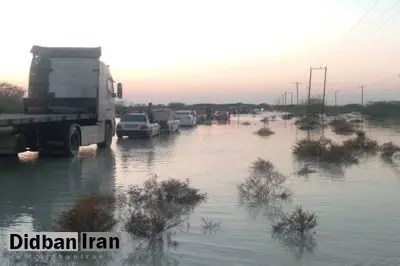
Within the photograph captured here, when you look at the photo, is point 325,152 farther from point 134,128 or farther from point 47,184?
point 134,128

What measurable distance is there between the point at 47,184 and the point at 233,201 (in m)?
5.06

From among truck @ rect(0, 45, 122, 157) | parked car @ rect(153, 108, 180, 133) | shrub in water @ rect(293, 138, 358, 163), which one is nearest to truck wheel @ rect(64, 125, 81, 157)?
truck @ rect(0, 45, 122, 157)

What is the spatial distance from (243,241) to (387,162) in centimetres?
1328

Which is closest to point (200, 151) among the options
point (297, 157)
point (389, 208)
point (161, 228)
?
point (297, 157)

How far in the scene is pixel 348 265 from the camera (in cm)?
679

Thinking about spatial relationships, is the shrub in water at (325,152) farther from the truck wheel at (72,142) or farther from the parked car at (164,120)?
the parked car at (164,120)

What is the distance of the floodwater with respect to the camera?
7.35 metres

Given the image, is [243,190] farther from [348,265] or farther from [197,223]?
[348,265]

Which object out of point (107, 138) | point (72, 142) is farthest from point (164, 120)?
point (72, 142)

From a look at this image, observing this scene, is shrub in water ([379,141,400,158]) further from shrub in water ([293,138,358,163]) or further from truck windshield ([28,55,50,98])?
truck windshield ([28,55,50,98])

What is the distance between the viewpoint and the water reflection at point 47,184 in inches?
392

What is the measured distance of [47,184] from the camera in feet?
44.7

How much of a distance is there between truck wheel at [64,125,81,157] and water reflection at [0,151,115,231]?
57cm

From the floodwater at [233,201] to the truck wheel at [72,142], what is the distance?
0.49 m
